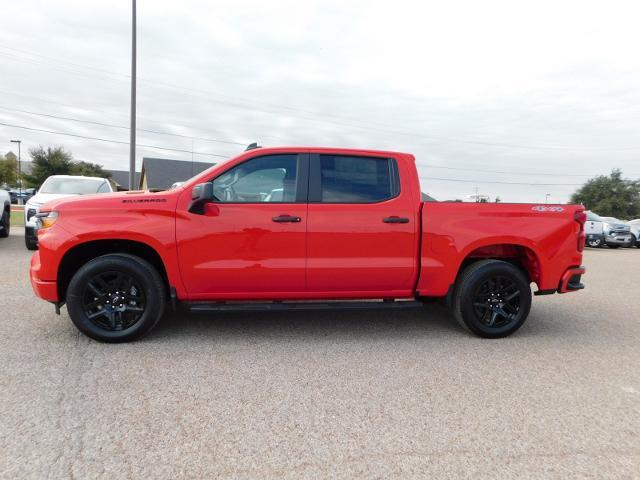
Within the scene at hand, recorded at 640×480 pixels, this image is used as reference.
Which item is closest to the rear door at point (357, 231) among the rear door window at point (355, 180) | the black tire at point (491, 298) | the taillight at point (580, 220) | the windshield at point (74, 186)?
the rear door window at point (355, 180)

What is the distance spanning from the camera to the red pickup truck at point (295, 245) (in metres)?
3.90

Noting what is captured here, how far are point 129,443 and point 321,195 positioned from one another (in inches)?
101

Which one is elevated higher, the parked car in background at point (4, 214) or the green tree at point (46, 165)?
the green tree at point (46, 165)

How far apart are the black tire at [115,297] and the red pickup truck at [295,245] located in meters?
0.01

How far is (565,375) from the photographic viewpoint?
3533 millimetres

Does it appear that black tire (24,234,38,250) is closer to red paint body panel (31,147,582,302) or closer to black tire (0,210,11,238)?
black tire (0,210,11,238)

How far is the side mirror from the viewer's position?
12.4 ft

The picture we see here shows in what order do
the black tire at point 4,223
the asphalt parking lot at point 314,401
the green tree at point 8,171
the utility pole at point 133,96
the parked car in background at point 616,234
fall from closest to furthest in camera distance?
the asphalt parking lot at point 314,401 < the black tire at point 4,223 < the utility pole at point 133,96 < the parked car in background at point 616,234 < the green tree at point 8,171

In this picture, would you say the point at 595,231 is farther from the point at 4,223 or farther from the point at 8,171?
the point at 8,171

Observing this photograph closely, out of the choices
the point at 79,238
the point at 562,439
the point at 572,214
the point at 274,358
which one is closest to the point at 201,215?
the point at 79,238

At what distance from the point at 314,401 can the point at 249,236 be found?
1.63m

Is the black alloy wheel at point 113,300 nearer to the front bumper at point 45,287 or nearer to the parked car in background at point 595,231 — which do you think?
the front bumper at point 45,287

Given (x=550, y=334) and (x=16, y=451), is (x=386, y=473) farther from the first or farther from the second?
(x=550, y=334)

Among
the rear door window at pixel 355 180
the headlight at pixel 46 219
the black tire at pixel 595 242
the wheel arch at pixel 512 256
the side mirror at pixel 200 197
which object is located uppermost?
the rear door window at pixel 355 180
